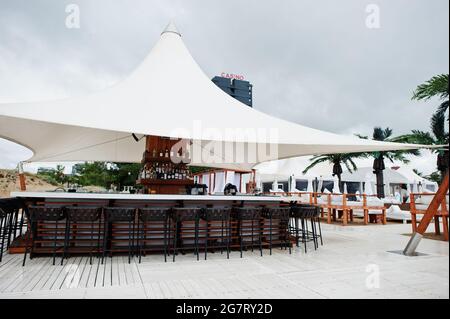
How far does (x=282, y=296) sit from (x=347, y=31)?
9.91 ft

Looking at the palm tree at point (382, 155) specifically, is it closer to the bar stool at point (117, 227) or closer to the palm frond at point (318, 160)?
the palm frond at point (318, 160)

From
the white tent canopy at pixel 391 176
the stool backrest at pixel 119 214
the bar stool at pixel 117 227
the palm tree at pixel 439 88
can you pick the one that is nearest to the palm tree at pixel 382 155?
the white tent canopy at pixel 391 176

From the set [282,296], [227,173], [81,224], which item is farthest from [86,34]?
[227,173]

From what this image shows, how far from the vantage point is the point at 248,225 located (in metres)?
5.14

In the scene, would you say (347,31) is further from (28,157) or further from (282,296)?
(28,157)

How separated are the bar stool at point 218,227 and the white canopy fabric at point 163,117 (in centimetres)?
117

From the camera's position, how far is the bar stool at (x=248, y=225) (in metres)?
4.56

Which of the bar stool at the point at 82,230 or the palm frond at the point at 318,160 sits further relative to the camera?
the palm frond at the point at 318,160

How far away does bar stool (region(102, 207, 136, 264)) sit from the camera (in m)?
3.98

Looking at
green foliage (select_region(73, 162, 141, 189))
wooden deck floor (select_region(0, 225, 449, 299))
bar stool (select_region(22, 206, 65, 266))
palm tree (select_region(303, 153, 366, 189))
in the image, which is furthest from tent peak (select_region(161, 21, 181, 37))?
green foliage (select_region(73, 162, 141, 189))

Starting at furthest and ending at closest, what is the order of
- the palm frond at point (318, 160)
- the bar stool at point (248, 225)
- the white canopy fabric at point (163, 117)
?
the palm frond at point (318, 160), the bar stool at point (248, 225), the white canopy fabric at point (163, 117)

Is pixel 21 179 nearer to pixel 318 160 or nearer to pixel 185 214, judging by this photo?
pixel 185 214

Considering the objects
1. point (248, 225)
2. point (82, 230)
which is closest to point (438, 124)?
point (248, 225)
